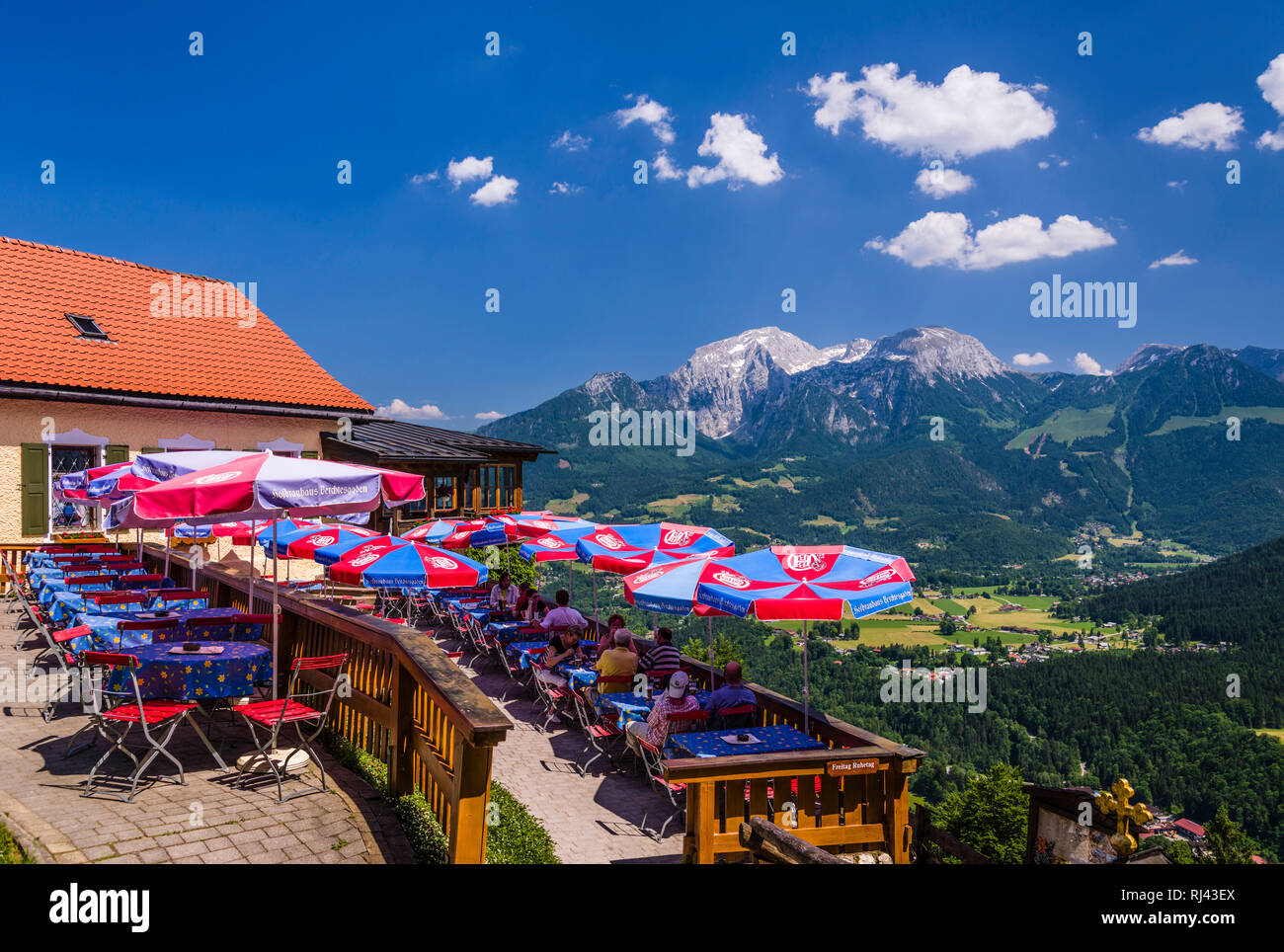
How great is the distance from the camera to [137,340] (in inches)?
775

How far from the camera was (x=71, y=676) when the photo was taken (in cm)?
762

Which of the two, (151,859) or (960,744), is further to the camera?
(960,744)

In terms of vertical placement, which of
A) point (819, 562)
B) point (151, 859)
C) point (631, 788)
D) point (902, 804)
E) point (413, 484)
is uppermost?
point (413, 484)

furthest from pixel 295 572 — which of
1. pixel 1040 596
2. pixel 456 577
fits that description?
pixel 1040 596

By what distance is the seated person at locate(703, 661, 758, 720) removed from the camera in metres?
7.75

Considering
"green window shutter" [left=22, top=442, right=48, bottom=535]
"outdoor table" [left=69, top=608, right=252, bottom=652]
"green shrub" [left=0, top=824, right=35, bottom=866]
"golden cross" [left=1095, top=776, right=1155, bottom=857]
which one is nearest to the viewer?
"green shrub" [left=0, top=824, right=35, bottom=866]

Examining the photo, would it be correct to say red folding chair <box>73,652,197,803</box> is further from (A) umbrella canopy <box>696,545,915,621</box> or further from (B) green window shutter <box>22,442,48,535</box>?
(B) green window shutter <box>22,442,48,535</box>

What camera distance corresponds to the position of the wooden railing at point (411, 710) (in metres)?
4.12

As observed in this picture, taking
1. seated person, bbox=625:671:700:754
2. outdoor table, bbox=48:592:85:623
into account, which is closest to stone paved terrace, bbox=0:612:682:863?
seated person, bbox=625:671:700:754

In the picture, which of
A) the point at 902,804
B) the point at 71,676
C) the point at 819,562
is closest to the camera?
the point at 902,804

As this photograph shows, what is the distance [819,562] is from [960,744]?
9737cm

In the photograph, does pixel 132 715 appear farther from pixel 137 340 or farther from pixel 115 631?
pixel 137 340

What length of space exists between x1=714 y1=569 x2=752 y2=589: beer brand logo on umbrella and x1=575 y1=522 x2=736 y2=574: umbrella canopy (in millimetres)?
3350
